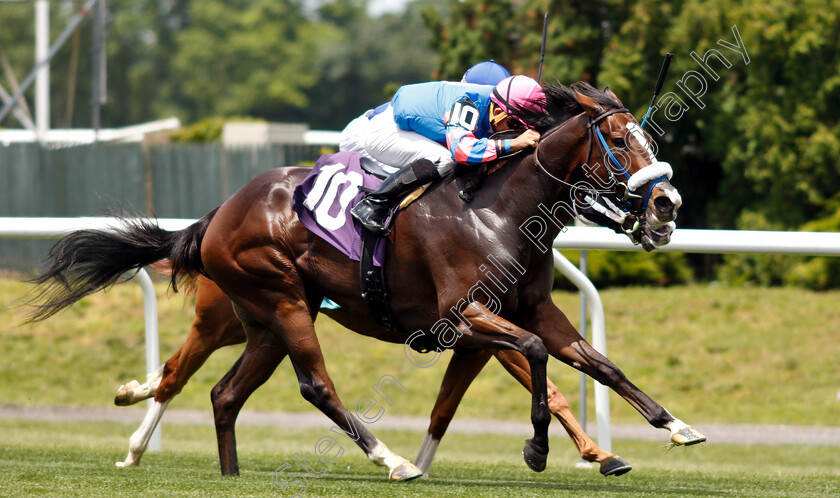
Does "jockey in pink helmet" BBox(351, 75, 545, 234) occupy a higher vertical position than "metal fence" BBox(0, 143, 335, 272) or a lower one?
higher

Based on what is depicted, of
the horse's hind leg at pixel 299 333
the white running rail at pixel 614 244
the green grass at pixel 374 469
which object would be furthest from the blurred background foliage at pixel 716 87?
the horse's hind leg at pixel 299 333

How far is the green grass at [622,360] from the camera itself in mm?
9250

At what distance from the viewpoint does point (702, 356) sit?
32.0 feet

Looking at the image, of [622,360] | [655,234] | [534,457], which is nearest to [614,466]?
[534,457]

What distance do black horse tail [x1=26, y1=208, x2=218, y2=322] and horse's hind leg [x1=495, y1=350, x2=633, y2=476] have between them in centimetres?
164

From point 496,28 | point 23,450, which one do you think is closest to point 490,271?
point 23,450

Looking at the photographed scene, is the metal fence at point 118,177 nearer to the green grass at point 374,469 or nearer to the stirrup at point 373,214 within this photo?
the green grass at point 374,469

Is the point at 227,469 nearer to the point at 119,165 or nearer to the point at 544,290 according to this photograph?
the point at 544,290

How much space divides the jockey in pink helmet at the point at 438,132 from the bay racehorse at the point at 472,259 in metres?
0.08

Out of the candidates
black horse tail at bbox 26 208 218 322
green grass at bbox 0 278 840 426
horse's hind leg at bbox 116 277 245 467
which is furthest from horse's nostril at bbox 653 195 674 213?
green grass at bbox 0 278 840 426

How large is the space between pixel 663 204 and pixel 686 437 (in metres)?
0.87

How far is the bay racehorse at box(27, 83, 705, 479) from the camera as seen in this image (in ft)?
13.8

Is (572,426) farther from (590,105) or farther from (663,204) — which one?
(590,105)

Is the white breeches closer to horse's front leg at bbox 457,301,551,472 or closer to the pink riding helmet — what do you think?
the pink riding helmet
